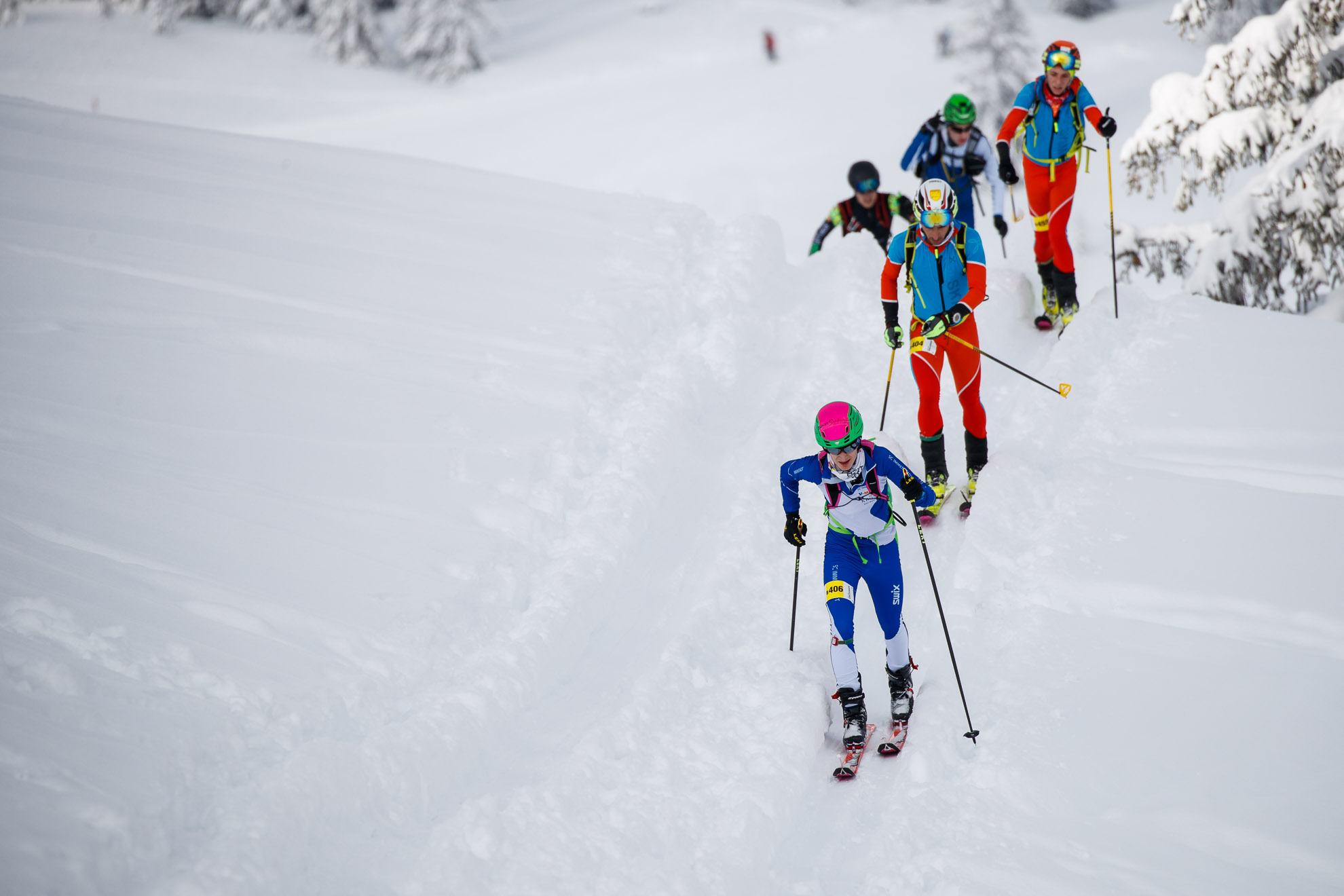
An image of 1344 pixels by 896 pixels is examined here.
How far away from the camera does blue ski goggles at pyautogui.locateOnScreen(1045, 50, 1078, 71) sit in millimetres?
7734

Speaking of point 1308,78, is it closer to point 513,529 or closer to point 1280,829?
point 1280,829

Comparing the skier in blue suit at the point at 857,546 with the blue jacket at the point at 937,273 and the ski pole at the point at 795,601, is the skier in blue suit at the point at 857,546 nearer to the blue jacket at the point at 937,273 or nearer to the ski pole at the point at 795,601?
the ski pole at the point at 795,601

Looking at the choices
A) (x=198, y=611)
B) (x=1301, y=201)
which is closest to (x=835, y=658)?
(x=198, y=611)

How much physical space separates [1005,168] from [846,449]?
15.5 feet

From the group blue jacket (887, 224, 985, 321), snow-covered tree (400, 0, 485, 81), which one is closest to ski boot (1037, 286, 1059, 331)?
blue jacket (887, 224, 985, 321)

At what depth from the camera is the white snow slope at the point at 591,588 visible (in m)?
4.29

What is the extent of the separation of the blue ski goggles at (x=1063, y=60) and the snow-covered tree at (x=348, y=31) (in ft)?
99.3

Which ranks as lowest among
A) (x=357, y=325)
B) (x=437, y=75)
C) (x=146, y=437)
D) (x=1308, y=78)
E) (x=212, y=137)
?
(x=146, y=437)

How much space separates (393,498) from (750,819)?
11.6 feet

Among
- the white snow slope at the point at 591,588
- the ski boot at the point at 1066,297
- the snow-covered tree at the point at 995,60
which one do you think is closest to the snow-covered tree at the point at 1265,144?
the white snow slope at the point at 591,588

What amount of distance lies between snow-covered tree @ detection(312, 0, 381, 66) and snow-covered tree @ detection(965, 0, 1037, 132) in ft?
70.1

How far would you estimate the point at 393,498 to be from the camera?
653 centimetres

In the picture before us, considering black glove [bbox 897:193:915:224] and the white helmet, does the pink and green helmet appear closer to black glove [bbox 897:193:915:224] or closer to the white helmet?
the white helmet

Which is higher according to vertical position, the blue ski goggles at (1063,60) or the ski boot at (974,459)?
the blue ski goggles at (1063,60)
